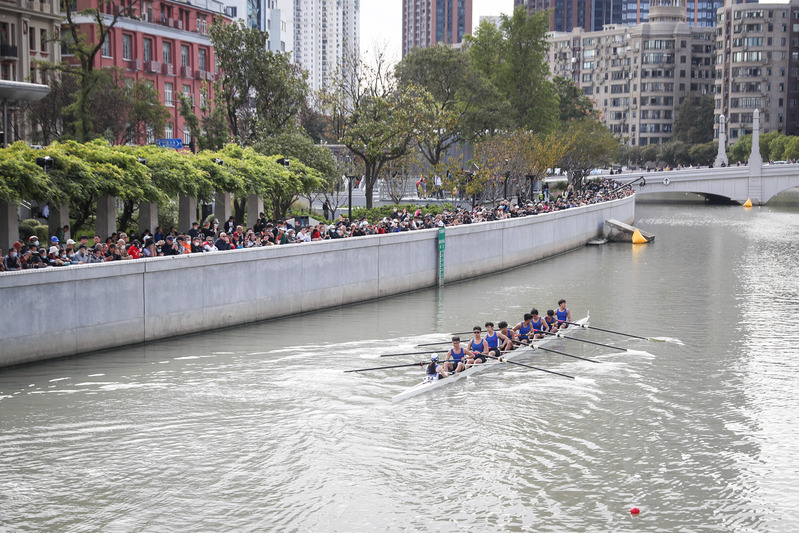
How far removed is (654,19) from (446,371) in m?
173

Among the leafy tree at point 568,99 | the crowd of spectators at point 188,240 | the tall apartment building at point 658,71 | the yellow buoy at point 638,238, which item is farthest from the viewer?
the tall apartment building at point 658,71

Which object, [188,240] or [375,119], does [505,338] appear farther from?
[375,119]

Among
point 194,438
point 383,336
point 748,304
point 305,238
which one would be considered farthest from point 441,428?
point 748,304

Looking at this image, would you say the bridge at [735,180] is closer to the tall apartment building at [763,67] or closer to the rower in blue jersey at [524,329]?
the tall apartment building at [763,67]

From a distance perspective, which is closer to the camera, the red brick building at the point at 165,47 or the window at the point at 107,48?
the window at the point at 107,48

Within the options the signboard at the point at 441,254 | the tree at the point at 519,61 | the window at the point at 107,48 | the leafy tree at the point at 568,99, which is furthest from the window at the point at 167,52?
the leafy tree at the point at 568,99

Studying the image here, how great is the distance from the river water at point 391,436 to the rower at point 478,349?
0.48 metres

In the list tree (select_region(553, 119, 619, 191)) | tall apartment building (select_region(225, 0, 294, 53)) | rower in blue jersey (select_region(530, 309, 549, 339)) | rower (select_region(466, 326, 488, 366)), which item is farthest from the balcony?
tall apartment building (select_region(225, 0, 294, 53))

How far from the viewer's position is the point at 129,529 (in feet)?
54.7

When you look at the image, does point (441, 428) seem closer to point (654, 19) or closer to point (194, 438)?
point (194, 438)

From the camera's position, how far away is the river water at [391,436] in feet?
57.8

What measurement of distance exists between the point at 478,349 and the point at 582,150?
71015 millimetres

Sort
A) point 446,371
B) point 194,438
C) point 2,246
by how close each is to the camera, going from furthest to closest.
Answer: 1. point 2,246
2. point 446,371
3. point 194,438

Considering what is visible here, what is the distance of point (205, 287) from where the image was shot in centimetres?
3089
